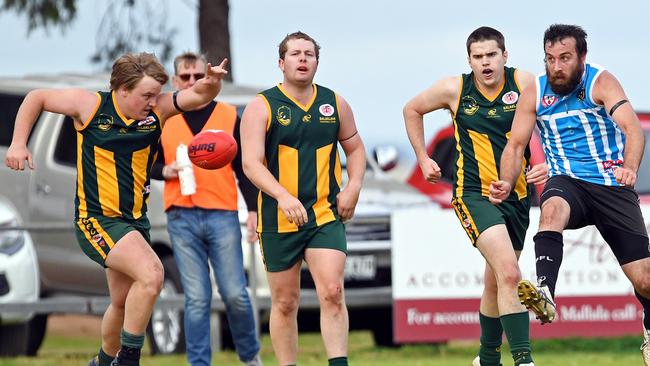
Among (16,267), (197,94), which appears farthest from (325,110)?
(16,267)

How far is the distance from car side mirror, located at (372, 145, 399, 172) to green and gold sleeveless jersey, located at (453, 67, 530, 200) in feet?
18.5

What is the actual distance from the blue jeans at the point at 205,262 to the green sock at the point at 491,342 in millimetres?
1822

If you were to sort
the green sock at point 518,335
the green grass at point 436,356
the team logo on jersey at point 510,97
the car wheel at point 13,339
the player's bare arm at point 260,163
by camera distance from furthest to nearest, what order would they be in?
the car wheel at point 13,339
the green grass at point 436,356
the team logo on jersey at point 510,97
the green sock at point 518,335
the player's bare arm at point 260,163

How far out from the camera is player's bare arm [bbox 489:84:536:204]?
9594 millimetres

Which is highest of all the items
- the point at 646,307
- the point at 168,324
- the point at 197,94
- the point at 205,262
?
the point at 197,94

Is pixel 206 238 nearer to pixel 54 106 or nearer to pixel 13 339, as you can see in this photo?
pixel 54 106

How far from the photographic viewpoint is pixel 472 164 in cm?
1005

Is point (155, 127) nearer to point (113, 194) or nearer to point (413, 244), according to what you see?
point (113, 194)

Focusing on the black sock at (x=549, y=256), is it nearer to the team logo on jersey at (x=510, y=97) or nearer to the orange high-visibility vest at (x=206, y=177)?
the team logo on jersey at (x=510, y=97)

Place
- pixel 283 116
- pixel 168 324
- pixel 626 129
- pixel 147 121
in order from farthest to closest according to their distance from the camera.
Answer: pixel 168 324
pixel 147 121
pixel 283 116
pixel 626 129

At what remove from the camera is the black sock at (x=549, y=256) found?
9.38 m

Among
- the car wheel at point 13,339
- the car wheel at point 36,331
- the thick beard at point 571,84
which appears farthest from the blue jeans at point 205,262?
the car wheel at point 36,331

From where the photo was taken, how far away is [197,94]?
975 cm

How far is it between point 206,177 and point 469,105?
2146 millimetres
